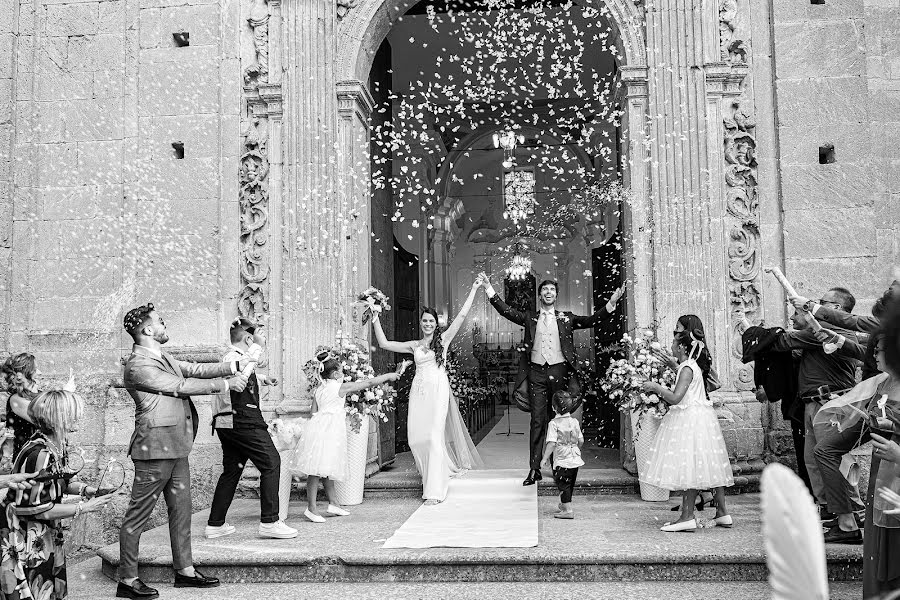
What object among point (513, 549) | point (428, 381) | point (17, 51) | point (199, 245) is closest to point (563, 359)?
point (428, 381)

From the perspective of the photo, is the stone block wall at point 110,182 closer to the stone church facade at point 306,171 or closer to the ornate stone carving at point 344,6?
the stone church facade at point 306,171

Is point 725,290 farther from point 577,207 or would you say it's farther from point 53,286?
point 577,207

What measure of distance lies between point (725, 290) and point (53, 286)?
22.6 feet

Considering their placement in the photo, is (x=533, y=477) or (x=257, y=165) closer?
(x=533, y=477)

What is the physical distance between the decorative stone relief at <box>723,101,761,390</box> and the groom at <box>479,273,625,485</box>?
3.83 feet

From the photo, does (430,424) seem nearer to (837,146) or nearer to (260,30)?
(260,30)

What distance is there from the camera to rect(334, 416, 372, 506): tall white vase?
7223 mm

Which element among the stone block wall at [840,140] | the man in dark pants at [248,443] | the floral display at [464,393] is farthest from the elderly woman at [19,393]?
the floral display at [464,393]

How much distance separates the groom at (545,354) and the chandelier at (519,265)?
14612 millimetres

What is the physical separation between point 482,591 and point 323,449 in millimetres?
2185

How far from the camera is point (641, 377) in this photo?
681 cm

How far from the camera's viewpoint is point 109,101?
27.4 ft

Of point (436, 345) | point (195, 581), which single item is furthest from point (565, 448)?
point (195, 581)

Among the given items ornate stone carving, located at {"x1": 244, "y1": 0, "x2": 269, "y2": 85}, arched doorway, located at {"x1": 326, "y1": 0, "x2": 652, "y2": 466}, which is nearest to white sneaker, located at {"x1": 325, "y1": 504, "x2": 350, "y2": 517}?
arched doorway, located at {"x1": 326, "y1": 0, "x2": 652, "y2": 466}
